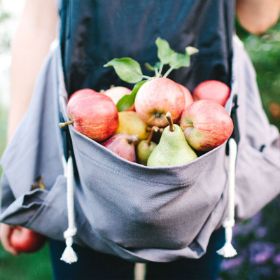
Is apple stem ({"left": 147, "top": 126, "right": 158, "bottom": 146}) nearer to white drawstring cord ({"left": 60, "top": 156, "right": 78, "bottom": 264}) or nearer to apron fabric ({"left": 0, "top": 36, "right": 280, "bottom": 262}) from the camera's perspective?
apron fabric ({"left": 0, "top": 36, "right": 280, "bottom": 262})

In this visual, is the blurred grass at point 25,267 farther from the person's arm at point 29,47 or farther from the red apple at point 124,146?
the red apple at point 124,146

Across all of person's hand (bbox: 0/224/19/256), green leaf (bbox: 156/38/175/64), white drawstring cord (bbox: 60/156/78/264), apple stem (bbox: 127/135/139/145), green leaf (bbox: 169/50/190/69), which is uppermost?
green leaf (bbox: 156/38/175/64)

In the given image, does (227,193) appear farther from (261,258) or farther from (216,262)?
(261,258)

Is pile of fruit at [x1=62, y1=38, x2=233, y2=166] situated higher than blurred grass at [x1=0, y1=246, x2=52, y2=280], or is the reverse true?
pile of fruit at [x1=62, y1=38, x2=233, y2=166]

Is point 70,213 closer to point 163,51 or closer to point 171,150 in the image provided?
point 171,150

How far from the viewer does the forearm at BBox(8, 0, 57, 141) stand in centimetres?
136

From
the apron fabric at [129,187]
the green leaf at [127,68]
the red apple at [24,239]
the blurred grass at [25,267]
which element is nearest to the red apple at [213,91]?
the apron fabric at [129,187]

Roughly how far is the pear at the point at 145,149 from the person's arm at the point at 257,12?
578mm

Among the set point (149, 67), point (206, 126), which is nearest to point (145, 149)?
point (206, 126)

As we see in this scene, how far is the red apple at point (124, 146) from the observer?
3.30 ft

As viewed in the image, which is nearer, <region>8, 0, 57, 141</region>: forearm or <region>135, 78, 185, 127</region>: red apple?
<region>135, 78, 185, 127</region>: red apple

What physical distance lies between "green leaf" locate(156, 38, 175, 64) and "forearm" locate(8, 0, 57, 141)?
0.36 m

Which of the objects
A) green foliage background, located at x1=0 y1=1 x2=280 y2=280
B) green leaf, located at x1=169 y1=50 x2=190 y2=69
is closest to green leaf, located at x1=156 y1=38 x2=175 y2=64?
green leaf, located at x1=169 y1=50 x2=190 y2=69

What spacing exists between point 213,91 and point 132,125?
0.78ft
